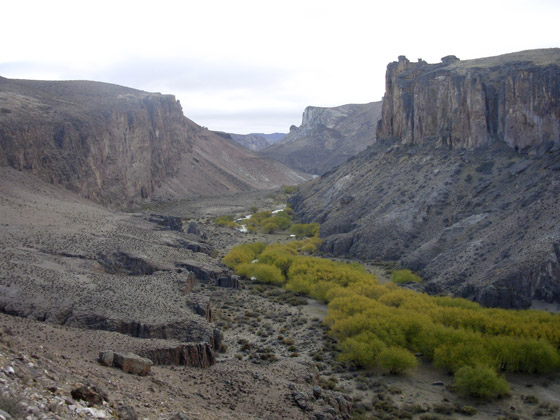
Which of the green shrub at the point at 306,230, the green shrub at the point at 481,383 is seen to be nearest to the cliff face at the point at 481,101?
the green shrub at the point at 306,230

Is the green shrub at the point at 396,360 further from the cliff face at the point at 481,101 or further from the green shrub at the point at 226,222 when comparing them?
the green shrub at the point at 226,222

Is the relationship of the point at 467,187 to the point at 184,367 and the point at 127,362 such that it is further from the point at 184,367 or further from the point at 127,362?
the point at 127,362

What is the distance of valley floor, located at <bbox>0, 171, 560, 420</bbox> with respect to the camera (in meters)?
12.6

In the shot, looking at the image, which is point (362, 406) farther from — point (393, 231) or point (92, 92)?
point (92, 92)

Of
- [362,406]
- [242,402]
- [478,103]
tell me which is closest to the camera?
[242,402]

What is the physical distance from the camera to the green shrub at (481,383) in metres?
21.0

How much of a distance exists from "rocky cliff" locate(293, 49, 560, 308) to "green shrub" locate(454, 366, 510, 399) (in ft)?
36.7

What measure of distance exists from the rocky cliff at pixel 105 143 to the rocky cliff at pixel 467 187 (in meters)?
29.0

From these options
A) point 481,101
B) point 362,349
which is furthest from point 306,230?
point 362,349

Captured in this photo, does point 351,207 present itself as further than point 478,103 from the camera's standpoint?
Yes

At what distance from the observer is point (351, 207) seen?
60.6m

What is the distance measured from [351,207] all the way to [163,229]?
21.5 metres

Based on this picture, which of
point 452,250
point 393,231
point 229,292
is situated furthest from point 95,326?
point 393,231

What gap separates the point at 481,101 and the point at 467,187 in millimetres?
11065
